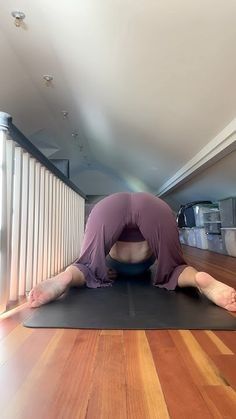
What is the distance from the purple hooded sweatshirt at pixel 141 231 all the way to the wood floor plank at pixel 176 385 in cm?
76

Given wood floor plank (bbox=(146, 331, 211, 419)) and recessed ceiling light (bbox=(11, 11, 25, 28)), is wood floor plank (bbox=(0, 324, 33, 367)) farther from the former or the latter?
recessed ceiling light (bbox=(11, 11, 25, 28))

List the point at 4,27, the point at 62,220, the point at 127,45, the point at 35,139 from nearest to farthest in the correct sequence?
the point at 127,45 < the point at 4,27 < the point at 62,220 < the point at 35,139

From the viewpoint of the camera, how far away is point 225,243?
14.4ft

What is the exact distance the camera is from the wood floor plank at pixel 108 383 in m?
0.64

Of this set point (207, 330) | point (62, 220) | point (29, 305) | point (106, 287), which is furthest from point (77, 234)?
point (207, 330)

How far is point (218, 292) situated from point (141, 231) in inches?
22.5

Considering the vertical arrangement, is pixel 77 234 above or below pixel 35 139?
below

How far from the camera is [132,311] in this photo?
53.1 inches

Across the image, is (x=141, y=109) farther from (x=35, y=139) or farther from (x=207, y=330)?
(x=35, y=139)

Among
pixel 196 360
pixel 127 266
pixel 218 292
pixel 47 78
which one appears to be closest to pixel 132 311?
pixel 218 292

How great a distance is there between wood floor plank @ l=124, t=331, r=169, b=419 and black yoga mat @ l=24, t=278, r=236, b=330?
185mm

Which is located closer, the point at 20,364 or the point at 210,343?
the point at 20,364

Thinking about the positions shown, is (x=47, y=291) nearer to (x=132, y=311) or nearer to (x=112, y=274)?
(x=132, y=311)

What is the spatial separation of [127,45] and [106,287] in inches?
65.1
